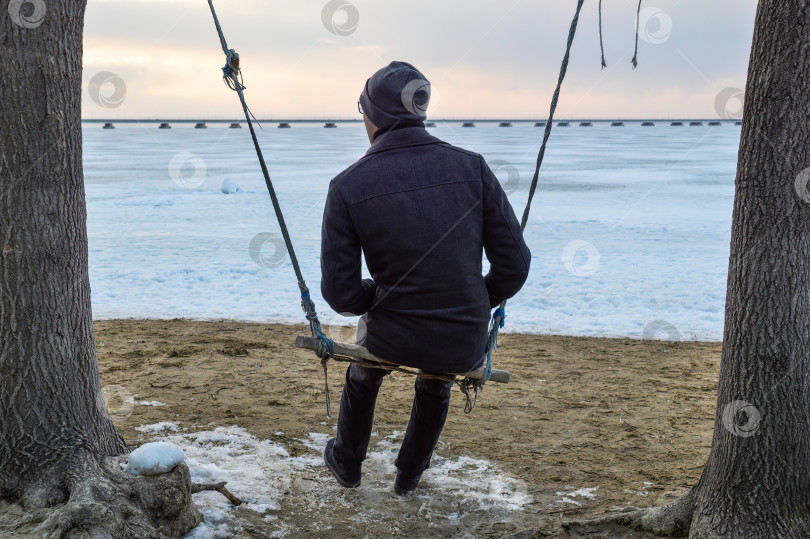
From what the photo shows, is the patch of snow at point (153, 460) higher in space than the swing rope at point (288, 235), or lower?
lower

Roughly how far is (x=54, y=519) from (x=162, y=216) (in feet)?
42.7

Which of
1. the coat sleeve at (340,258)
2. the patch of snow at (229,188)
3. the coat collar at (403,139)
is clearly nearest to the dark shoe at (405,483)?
the coat sleeve at (340,258)

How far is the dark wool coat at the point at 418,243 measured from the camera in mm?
3088

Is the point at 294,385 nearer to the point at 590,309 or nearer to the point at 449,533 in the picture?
the point at 449,533

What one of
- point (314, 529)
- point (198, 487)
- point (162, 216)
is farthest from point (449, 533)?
point (162, 216)

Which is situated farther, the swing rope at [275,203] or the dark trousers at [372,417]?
the dark trousers at [372,417]

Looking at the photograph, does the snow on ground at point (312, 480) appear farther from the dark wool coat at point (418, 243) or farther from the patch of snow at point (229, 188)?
the patch of snow at point (229, 188)

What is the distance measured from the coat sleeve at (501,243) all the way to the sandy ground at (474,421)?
120 cm

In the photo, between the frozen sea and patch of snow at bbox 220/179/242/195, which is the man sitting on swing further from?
patch of snow at bbox 220/179/242/195

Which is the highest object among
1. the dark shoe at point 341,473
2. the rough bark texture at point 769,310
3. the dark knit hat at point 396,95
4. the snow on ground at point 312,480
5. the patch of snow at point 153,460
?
the dark knit hat at point 396,95

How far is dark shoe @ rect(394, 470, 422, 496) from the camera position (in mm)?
4000

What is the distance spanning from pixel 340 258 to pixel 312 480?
164 cm

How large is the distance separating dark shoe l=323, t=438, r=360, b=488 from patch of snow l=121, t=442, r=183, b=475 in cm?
78

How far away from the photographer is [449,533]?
3727 mm
